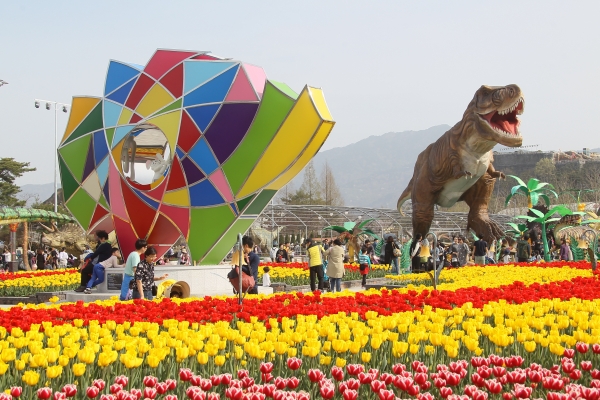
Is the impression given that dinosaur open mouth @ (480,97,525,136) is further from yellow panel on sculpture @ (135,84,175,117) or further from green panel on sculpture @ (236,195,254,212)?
yellow panel on sculpture @ (135,84,175,117)

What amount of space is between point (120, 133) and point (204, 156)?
210cm

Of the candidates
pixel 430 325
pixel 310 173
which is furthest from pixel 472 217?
pixel 310 173

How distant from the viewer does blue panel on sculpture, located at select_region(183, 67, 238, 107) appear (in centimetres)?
1431

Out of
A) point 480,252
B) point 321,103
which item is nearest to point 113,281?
point 321,103

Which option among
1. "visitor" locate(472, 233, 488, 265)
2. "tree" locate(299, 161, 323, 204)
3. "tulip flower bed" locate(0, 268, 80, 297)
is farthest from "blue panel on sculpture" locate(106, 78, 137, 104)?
"tree" locate(299, 161, 323, 204)

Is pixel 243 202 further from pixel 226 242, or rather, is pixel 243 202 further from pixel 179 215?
pixel 179 215

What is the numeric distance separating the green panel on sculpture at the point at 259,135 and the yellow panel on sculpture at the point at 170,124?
121 centimetres

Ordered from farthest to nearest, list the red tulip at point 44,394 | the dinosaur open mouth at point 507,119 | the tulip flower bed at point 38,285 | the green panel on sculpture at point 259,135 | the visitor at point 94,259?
the dinosaur open mouth at point 507,119 → the tulip flower bed at point 38,285 → the visitor at point 94,259 → the green panel on sculpture at point 259,135 → the red tulip at point 44,394

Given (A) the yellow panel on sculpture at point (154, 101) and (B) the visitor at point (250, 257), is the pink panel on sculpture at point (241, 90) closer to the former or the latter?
(A) the yellow panel on sculpture at point (154, 101)

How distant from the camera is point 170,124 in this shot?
14.5m

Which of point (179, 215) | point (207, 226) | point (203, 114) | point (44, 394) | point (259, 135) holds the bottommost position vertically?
point (44, 394)

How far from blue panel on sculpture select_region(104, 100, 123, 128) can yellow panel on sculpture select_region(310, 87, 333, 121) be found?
4508mm

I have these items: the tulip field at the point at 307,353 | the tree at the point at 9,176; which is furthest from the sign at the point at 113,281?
the tree at the point at 9,176

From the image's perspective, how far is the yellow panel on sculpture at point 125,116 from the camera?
49.6ft
